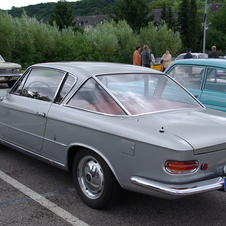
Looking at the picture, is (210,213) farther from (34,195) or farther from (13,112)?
(13,112)

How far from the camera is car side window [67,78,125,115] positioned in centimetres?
386

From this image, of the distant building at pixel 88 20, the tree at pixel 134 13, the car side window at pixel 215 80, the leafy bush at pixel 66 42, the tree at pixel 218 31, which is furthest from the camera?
the distant building at pixel 88 20

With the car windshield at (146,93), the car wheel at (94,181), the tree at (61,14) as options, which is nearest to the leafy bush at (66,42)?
the car windshield at (146,93)

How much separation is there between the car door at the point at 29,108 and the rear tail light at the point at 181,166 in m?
1.82

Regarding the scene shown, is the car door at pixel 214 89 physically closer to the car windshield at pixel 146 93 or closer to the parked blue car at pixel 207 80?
the parked blue car at pixel 207 80

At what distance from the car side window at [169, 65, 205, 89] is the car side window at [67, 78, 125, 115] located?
3005 mm

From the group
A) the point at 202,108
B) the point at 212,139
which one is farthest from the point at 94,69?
the point at 212,139

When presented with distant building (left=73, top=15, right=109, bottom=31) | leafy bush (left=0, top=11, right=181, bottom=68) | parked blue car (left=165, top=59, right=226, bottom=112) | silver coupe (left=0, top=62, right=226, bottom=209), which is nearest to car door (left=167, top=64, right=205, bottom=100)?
parked blue car (left=165, top=59, right=226, bottom=112)

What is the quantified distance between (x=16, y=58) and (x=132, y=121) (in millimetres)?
24801

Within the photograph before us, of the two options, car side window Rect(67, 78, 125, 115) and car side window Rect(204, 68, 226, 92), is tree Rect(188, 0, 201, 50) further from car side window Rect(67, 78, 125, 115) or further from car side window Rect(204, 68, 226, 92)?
car side window Rect(67, 78, 125, 115)

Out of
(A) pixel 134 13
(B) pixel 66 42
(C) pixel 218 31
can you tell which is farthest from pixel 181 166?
(C) pixel 218 31

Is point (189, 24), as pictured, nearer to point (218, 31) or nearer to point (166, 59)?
point (218, 31)

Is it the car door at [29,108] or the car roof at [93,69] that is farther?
the car door at [29,108]

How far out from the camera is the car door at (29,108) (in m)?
4.52
